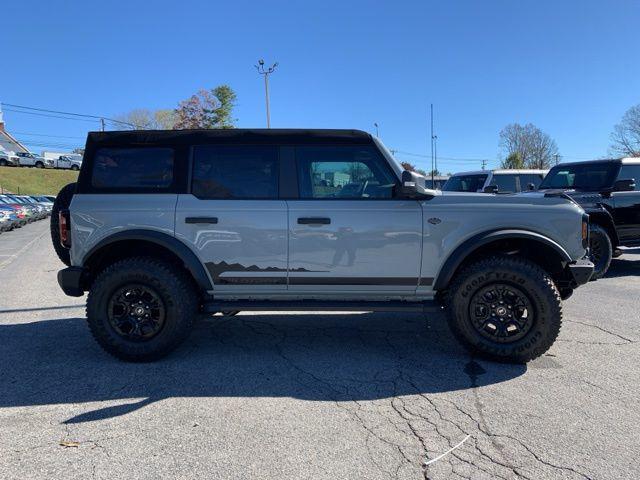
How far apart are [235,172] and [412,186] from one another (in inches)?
64.3

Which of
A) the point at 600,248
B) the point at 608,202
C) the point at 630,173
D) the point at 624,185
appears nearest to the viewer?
the point at 600,248

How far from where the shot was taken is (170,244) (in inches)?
161

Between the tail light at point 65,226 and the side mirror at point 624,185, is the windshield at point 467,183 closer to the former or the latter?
the side mirror at point 624,185

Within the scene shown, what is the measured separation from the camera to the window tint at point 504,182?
484 inches

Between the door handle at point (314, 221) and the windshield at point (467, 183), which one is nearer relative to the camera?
the door handle at point (314, 221)

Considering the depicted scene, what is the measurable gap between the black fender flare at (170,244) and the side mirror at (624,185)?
734 centimetres

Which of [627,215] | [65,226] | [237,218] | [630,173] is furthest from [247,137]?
[630,173]

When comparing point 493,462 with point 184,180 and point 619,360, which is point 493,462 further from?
point 184,180

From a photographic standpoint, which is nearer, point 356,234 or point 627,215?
point 356,234

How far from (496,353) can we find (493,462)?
152cm

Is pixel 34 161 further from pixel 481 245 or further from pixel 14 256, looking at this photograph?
pixel 481 245

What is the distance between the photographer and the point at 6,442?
285 cm

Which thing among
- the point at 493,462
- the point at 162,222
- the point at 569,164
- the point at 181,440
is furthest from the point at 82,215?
the point at 569,164

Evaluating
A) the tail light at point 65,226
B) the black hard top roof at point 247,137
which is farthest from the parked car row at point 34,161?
the black hard top roof at point 247,137
